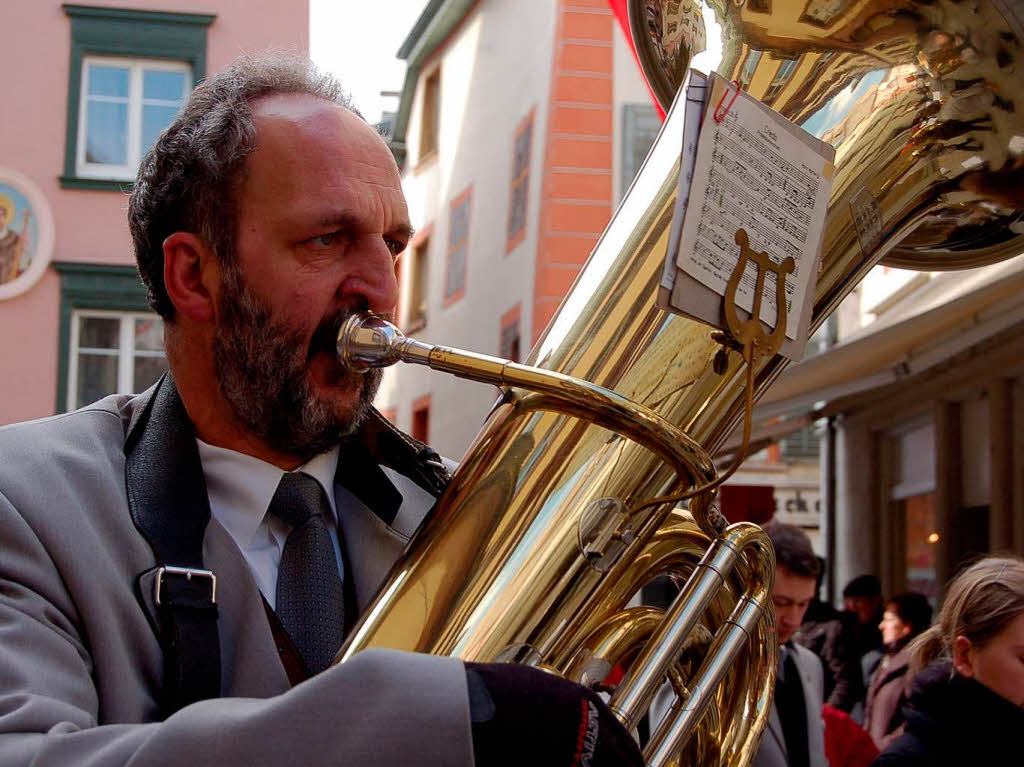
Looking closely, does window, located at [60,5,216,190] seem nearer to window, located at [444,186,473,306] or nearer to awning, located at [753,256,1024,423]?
window, located at [444,186,473,306]

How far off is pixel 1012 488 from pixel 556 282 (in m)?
6.47

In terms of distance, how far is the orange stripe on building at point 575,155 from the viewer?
14.0 m

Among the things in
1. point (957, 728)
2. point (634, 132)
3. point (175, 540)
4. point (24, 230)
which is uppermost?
point (634, 132)

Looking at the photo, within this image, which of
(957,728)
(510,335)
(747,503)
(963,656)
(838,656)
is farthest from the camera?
(510,335)

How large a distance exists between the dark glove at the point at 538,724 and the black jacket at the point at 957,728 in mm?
1979

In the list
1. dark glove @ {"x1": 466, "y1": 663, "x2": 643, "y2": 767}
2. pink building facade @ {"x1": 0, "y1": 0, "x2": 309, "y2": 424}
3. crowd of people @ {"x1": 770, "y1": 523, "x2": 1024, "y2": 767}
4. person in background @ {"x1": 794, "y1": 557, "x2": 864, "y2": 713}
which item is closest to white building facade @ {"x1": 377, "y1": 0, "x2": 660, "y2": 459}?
pink building facade @ {"x1": 0, "y1": 0, "x2": 309, "y2": 424}

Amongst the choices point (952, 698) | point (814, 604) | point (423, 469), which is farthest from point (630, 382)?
point (814, 604)

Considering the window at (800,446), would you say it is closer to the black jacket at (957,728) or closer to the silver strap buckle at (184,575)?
the black jacket at (957,728)

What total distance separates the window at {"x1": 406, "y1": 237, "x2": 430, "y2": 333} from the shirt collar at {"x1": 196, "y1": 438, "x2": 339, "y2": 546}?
17629 millimetres

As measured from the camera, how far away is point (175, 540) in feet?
4.96

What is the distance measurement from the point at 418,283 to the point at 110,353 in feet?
25.5

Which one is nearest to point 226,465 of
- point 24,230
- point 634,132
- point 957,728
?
point 957,728

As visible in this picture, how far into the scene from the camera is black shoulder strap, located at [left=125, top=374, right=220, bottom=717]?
4.68 feet

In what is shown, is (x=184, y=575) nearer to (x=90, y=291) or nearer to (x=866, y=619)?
(x=866, y=619)
